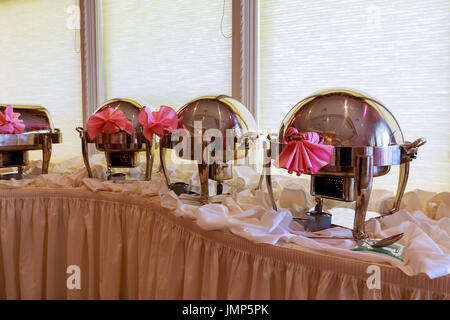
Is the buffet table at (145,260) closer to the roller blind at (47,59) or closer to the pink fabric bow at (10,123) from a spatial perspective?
the pink fabric bow at (10,123)

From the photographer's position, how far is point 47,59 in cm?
278

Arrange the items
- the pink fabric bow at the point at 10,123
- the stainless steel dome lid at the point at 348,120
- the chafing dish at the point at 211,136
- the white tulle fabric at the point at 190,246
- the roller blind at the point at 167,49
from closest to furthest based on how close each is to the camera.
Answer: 1. the white tulle fabric at the point at 190,246
2. the stainless steel dome lid at the point at 348,120
3. the chafing dish at the point at 211,136
4. the pink fabric bow at the point at 10,123
5. the roller blind at the point at 167,49

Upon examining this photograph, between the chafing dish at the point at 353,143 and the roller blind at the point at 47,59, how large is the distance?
7.54 feet

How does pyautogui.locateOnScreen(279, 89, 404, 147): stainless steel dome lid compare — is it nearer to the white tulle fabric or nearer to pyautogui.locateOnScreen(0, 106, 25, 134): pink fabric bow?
the white tulle fabric

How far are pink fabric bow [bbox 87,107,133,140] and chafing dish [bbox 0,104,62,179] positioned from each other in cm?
32

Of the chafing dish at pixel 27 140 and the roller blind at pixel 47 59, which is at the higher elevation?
the roller blind at pixel 47 59

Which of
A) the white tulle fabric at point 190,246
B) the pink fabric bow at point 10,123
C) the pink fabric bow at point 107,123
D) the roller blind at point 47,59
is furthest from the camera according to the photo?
the roller blind at point 47,59

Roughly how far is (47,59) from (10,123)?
1.66 metres

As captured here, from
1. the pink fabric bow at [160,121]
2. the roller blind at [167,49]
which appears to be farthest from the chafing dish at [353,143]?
the roller blind at [167,49]

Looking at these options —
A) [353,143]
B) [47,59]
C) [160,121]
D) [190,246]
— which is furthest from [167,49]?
[353,143]

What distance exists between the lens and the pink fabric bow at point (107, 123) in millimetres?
1209

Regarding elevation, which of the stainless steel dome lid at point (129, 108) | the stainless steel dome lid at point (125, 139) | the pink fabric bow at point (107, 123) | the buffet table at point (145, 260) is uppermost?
the stainless steel dome lid at point (129, 108)

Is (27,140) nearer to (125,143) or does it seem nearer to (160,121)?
(125,143)

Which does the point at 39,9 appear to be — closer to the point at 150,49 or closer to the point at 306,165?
the point at 150,49
